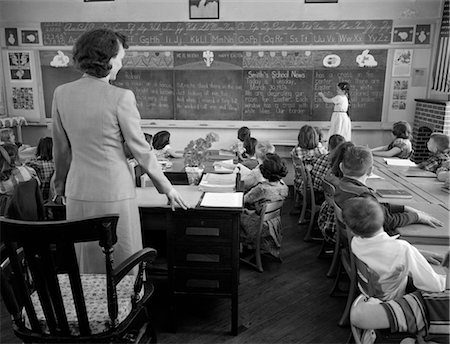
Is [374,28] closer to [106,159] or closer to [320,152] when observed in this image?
[320,152]

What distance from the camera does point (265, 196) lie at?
3064 millimetres

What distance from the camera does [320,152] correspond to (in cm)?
414

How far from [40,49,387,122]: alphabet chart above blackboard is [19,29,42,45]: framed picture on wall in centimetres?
17

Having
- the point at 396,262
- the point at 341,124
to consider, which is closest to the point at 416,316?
the point at 396,262

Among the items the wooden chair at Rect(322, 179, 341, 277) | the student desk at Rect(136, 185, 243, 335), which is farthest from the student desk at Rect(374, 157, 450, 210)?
the student desk at Rect(136, 185, 243, 335)

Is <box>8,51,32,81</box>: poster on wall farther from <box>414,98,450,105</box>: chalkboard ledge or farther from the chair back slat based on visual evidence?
<box>414,98,450,105</box>: chalkboard ledge

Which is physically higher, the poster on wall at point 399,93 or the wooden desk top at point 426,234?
the poster on wall at point 399,93

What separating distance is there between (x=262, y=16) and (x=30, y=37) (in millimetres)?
3191

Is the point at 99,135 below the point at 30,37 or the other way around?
below

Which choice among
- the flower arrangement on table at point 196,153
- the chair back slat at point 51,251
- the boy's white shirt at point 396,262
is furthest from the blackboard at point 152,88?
the chair back slat at point 51,251

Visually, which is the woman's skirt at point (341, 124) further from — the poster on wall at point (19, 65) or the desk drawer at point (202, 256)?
the poster on wall at point (19, 65)

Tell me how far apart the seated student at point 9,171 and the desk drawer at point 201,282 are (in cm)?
131

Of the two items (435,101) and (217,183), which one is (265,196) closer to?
(217,183)

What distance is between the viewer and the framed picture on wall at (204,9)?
205 inches
